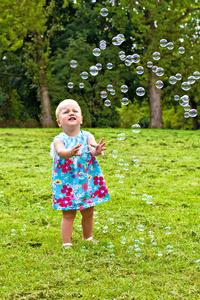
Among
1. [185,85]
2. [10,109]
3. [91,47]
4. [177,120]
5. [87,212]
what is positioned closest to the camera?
[87,212]

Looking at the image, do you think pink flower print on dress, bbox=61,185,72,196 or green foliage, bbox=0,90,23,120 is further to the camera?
green foliage, bbox=0,90,23,120

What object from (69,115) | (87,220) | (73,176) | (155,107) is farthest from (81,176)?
(155,107)

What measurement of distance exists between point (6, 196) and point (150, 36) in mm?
15745

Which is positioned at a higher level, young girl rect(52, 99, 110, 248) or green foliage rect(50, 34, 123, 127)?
green foliage rect(50, 34, 123, 127)

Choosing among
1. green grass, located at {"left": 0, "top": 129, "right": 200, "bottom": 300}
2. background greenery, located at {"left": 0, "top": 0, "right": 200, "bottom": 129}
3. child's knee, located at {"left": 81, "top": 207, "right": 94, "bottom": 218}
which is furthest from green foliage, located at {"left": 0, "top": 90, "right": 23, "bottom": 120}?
child's knee, located at {"left": 81, "top": 207, "right": 94, "bottom": 218}

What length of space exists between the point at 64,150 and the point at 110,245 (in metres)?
0.90

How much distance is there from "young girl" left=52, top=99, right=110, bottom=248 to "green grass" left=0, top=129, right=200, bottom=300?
0.26 metres

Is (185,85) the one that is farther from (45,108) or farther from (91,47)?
(91,47)

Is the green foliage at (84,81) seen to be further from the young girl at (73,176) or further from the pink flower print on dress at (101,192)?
the pink flower print on dress at (101,192)

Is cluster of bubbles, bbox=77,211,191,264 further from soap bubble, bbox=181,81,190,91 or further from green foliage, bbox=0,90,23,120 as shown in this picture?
green foliage, bbox=0,90,23,120

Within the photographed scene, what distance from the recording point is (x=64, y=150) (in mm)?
3133

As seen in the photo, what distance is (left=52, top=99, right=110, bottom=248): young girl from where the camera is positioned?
3273mm

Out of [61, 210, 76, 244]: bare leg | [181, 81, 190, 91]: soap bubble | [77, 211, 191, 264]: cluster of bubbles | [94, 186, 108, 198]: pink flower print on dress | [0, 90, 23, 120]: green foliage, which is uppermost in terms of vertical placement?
[0, 90, 23, 120]: green foliage

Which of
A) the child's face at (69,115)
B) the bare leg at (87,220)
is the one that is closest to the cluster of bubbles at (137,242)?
the bare leg at (87,220)
